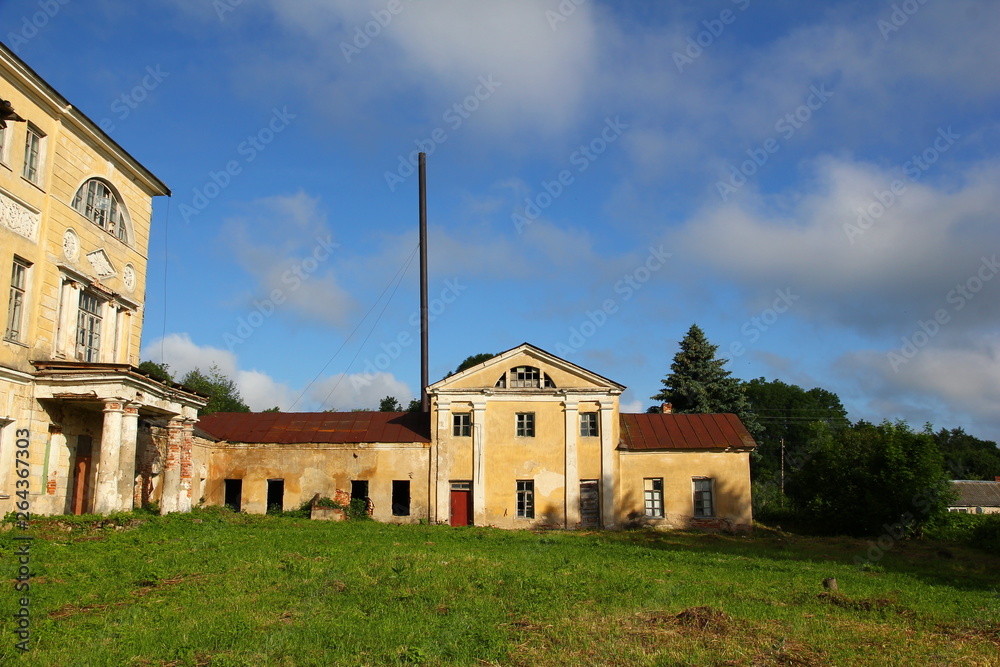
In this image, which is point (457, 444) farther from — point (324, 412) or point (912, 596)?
point (912, 596)

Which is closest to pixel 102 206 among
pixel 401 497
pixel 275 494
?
pixel 275 494

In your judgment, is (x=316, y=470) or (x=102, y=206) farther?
(x=316, y=470)

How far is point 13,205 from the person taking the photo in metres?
17.0

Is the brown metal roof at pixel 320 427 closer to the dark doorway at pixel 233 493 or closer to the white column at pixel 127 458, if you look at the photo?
the dark doorway at pixel 233 493

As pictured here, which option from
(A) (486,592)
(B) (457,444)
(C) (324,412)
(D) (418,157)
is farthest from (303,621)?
(D) (418,157)

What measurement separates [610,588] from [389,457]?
18023 mm

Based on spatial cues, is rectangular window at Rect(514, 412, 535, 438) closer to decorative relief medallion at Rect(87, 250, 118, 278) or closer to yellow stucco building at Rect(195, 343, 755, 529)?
yellow stucco building at Rect(195, 343, 755, 529)

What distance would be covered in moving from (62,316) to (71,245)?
1.74m

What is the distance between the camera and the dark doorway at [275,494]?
30.4m

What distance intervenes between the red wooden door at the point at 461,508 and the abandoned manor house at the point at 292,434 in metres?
0.07

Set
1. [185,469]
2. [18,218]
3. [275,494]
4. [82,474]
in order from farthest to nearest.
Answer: [275,494] → [185,469] → [82,474] → [18,218]

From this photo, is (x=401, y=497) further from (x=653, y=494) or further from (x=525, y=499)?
(x=653, y=494)

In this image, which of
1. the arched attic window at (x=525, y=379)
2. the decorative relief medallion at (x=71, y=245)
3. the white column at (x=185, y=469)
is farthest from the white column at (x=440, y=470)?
the decorative relief medallion at (x=71, y=245)

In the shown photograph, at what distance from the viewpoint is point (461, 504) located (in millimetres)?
29719
